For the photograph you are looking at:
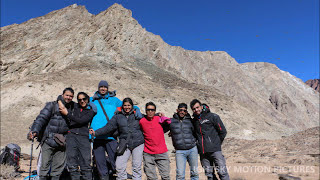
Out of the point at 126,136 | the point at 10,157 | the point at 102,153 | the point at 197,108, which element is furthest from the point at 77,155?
the point at 10,157

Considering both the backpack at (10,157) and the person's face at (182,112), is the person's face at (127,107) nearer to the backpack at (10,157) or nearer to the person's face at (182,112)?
the person's face at (182,112)

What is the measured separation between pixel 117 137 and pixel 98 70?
78.4 feet

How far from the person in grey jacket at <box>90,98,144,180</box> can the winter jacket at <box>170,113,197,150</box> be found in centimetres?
66

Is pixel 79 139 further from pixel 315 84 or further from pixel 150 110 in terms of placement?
pixel 315 84

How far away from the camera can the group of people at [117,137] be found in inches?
155

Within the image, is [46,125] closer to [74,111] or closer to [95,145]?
[74,111]

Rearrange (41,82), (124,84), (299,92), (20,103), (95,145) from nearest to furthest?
(95,145)
(20,103)
(41,82)
(124,84)
(299,92)

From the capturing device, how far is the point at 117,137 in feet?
14.1

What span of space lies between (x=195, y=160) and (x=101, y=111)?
2.07 meters

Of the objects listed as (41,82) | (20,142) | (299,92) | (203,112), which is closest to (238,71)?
(299,92)

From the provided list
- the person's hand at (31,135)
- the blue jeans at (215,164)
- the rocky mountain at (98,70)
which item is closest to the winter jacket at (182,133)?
Answer: the blue jeans at (215,164)

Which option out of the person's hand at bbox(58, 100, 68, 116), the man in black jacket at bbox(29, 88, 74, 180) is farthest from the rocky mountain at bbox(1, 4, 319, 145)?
the person's hand at bbox(58, 100, 68, 116)

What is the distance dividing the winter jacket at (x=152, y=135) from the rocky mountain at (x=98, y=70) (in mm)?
13413

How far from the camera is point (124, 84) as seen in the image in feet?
84.4
